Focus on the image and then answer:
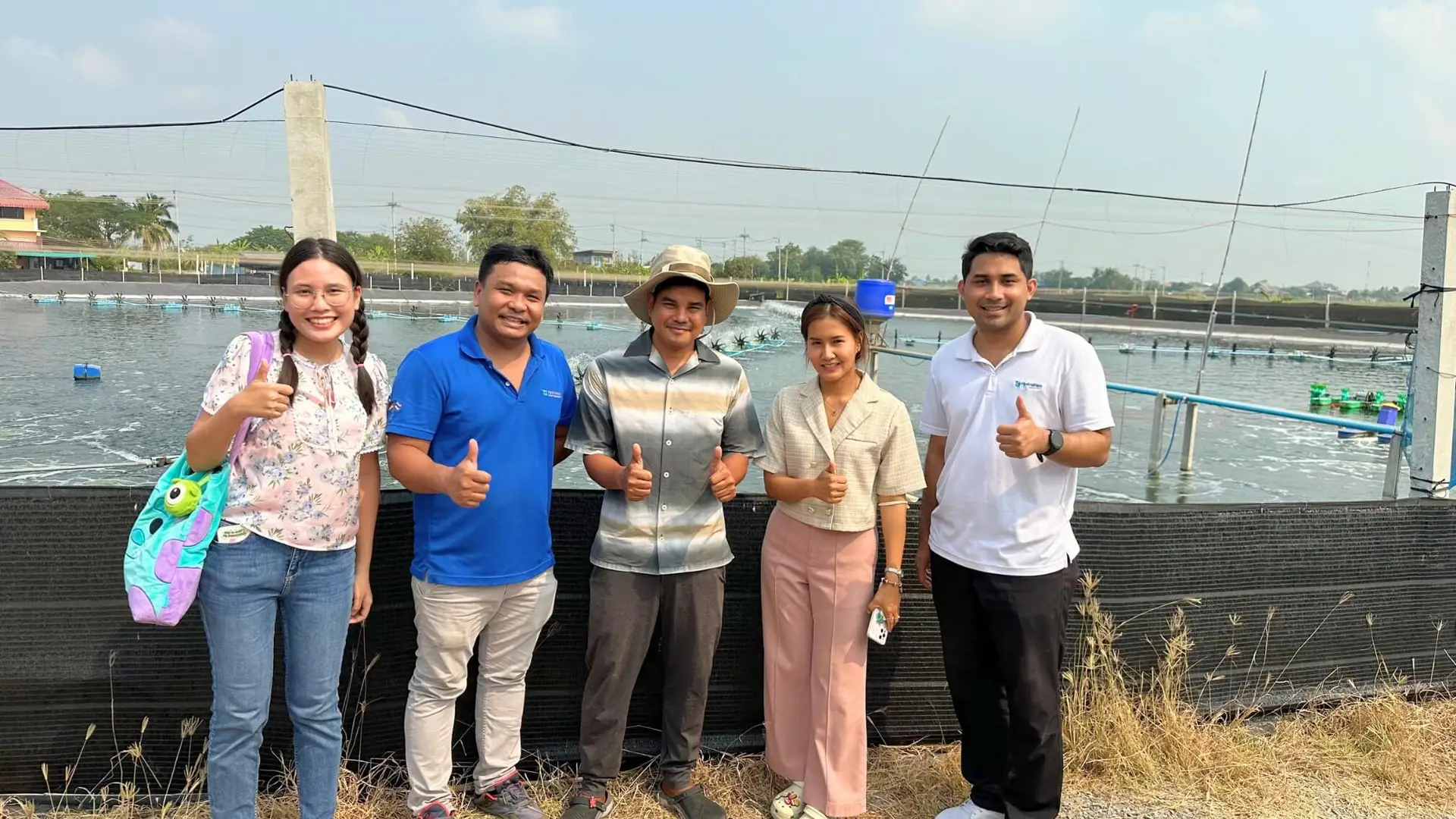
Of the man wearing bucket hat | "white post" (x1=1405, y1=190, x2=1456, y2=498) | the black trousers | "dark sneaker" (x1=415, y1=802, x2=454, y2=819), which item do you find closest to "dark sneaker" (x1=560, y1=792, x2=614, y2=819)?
the man wearing bucket hat

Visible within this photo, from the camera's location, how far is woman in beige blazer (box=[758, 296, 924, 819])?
2.37 meters

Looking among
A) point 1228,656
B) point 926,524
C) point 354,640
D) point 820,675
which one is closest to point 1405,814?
point 1228,656

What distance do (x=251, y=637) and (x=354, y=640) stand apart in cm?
64

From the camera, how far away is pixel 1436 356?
329 centimetres

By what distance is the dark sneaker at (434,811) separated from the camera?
2.37 meters

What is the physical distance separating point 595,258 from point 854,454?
302cm

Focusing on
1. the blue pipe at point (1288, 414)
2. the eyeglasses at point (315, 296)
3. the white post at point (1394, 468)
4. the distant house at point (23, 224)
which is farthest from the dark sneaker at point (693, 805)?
the white post at point (1394, 468)

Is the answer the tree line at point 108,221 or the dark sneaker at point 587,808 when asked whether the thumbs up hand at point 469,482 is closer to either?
the dark sneaker at point 587,808

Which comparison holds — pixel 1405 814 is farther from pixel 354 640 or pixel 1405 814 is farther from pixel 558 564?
pixel 354 640

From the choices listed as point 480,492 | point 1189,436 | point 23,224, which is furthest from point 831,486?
point 1189,436

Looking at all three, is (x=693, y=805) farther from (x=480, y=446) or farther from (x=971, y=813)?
(x=480, y=446)

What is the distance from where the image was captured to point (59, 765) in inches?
97.0

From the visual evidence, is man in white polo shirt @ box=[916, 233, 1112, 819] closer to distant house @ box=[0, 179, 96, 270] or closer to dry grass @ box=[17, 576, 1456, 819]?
dry grass @ box=[17, 576, 1456, 819]

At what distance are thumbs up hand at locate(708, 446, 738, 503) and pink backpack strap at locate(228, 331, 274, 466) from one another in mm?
1181
